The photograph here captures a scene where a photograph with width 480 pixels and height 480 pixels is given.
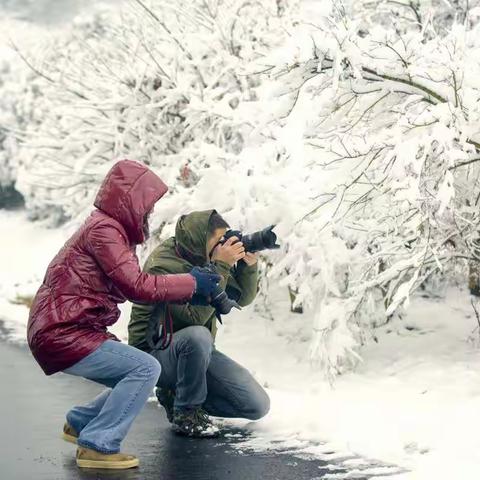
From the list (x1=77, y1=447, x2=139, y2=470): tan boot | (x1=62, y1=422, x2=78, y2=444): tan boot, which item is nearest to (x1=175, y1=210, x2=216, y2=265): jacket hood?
(x1=62, y1=422, x2=78, y2=444): tan boot

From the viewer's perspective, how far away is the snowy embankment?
547cm

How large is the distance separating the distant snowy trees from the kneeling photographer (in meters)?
0.85

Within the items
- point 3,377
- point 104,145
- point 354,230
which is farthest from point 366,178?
point 104,145

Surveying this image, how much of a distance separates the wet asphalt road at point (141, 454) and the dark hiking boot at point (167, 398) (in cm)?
10

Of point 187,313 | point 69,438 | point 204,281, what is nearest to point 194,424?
point 187,313

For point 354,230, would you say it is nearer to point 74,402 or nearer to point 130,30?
point 74,402

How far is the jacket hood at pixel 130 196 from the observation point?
17.3 ft

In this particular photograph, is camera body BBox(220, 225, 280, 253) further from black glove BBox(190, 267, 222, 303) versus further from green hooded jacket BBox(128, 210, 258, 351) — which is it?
black glove BBox(190, 267, 222, 303)

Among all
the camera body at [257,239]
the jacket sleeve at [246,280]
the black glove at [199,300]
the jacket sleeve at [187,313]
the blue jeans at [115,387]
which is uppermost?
the camera body at [257,239]

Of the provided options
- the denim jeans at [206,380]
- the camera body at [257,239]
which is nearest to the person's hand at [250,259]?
the camera body at [257,239]

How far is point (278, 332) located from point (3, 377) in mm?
3977

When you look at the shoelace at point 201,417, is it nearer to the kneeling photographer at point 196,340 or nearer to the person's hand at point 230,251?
the kneeling photographer at point 196,340

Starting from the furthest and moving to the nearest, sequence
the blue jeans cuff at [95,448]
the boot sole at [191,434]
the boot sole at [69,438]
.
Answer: the boot sole at [191,434] → the boot sole at [69,438] → the blue jeans cuff at [95,448]

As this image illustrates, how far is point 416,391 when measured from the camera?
7.94m
